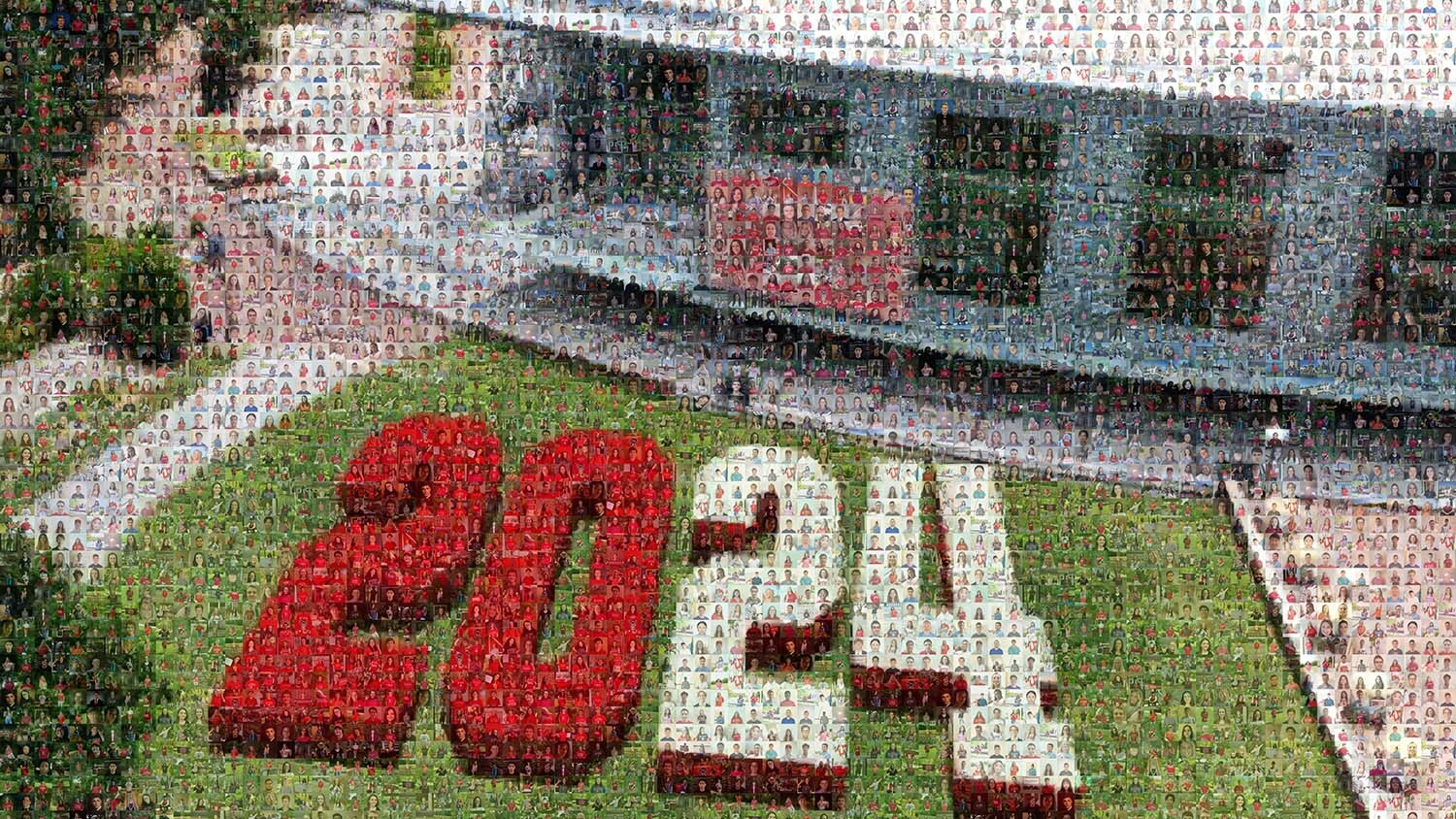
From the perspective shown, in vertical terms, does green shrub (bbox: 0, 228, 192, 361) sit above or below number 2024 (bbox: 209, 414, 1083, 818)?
above

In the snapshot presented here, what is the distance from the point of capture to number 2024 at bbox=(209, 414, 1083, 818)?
16.7 feet

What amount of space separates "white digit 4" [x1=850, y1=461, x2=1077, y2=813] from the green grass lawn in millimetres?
84

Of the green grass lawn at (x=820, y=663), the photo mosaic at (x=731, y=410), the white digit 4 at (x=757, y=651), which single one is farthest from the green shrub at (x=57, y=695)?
the white digit 4 at (x=757, y=651)

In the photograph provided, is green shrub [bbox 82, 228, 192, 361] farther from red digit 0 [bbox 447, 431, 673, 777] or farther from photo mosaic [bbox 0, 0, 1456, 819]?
red digit 0 [bbox 447, 431, 673, 777]

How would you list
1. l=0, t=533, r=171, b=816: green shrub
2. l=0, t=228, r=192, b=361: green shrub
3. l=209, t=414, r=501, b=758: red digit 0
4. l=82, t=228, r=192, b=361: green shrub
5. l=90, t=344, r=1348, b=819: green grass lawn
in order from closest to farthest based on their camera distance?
l=0, t=533, r=171, b=816: green shrub
l=90, t=344, r=1348, b=819: green grass lawn
l=209, t=414, r=501, b=758: red digit 0
l=0, t=228, r=192, b=361: green shrub
l=82, t=228, r=192, b=361: green shrub

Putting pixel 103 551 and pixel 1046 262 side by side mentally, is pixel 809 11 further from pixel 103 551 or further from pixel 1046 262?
pixel 103 551

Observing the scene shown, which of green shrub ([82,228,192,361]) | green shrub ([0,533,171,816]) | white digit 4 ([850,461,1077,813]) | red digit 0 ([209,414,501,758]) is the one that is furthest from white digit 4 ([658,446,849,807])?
green shrub ([82,228,192,361])

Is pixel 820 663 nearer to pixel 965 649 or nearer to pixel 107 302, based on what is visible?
pixel 965 649

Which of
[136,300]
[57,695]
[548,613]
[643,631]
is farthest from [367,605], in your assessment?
[136,300]

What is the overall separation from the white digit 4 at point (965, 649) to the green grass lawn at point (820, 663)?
8 cm

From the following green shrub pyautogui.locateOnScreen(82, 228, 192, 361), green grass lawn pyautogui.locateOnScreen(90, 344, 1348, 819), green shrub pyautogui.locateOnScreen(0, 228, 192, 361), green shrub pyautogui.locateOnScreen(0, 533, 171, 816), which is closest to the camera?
green shrub pyautogui.locateOnScreen(0, 533, 171, 816)

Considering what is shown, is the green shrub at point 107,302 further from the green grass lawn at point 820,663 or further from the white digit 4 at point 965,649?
the white digit 4 at point 965,649

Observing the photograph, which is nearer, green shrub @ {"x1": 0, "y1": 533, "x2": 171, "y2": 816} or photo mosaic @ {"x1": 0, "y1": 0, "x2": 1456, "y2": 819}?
green shrub @ {"x1": 0, "y1": 533, "x2": 171, "y2": 816}

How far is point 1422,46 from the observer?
654cm
